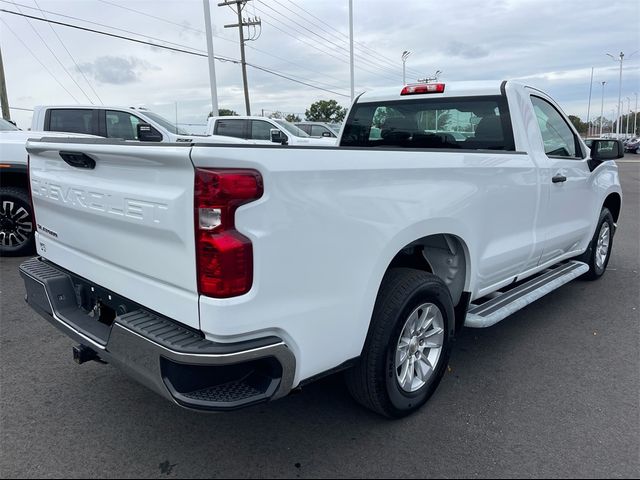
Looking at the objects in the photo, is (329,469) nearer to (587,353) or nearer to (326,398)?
(326,398)

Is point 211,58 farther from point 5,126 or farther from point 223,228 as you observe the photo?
point 223,228

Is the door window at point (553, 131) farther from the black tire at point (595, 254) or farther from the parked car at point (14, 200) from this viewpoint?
the parked car at point (14, 200)

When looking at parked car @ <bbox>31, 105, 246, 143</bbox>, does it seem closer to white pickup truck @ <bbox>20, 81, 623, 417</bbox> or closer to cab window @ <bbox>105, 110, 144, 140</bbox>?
cab window @ <bbox>105, 110, 144, 140</bbox>

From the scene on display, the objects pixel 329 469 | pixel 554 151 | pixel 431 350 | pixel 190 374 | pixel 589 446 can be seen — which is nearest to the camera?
pixel 190 374

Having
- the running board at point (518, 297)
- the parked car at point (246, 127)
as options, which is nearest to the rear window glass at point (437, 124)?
the running board at point (518, 297)

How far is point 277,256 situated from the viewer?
2094 millimetres

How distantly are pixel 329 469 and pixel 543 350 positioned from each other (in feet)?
7.16

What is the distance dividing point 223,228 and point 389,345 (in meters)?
1.18

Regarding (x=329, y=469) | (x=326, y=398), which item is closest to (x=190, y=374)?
(x=329, y=469)

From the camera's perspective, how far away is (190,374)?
2.12 meters

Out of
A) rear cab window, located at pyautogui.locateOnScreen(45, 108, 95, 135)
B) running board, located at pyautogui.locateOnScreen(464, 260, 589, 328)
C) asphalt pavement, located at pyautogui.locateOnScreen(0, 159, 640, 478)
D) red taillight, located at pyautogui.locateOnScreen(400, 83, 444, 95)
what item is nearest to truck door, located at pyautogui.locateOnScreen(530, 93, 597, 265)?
running board, located at pyautogui.locateOnScreen(464, 260, 589, 328)

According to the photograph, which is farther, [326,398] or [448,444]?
[326,398]

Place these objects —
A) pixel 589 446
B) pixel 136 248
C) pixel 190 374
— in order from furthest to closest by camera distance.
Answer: pixel 589 446 → pixel 136 248 → pixel 190 374

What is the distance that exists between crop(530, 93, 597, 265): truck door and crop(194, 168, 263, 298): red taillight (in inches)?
106
